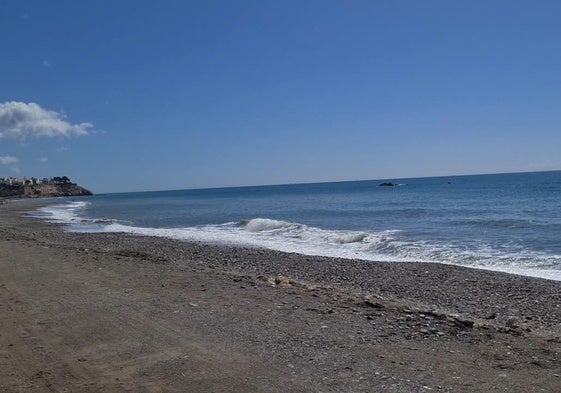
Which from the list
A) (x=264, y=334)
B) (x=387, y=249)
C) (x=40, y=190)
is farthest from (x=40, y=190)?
(x=264, y=334)

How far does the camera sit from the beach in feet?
17.0

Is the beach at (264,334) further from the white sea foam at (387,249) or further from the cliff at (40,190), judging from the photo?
the cliff at (40,190)

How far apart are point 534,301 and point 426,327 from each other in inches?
171

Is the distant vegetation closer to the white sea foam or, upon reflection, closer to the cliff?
the cliff

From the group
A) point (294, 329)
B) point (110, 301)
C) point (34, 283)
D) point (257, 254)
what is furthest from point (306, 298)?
point (257, 254)

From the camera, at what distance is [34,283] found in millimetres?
10531

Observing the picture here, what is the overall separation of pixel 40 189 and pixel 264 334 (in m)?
176

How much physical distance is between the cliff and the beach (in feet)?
529

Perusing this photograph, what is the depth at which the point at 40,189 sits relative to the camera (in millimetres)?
164250

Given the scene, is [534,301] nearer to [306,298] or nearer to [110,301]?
[306,298]

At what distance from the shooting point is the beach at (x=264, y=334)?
519cm

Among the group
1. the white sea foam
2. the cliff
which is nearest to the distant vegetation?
the cliff

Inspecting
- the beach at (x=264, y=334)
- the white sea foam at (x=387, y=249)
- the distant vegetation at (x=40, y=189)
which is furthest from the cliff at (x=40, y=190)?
the beach at (x=264, y=334)

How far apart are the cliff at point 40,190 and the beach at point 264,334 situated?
Answer: 161390mm
